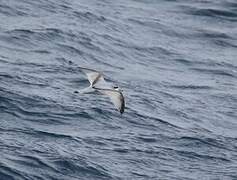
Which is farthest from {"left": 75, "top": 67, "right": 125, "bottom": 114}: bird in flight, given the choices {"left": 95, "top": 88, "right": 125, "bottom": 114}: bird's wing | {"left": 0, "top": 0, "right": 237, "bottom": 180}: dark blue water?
{"left": 0, "top": 0, "right": 237, "bottom": 180}: dark blue water

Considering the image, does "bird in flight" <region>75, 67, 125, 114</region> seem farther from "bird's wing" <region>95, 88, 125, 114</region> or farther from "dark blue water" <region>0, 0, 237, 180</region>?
"dark blue water" <region>0, 0, 237, 180</region>

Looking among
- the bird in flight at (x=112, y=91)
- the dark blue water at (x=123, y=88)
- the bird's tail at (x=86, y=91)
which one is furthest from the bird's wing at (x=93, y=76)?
the dark blue water at (x=123, y=88)

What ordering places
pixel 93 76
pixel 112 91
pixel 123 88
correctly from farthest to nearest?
pixel 123 88 → pixel 93 76 → pixel 112 91

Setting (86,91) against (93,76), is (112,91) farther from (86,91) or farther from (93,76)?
(93,76)

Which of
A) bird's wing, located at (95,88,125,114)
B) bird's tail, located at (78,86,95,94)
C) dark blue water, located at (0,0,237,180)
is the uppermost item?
bird's tail, located at (78,86,95,94)

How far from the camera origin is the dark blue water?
70.5 ft

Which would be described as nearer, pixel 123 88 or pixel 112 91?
pixel 112 91

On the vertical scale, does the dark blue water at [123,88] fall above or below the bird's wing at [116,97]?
below

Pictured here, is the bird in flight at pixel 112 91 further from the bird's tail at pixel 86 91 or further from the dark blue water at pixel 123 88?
the dark blue water at pixel 123 88

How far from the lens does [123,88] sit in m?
26.9

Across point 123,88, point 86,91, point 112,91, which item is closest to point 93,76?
point 112,91

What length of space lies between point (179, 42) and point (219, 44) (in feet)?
5.37

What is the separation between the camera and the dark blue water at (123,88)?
21.5 m

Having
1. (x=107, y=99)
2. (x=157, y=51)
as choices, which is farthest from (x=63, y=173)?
(x=157, y=51)
